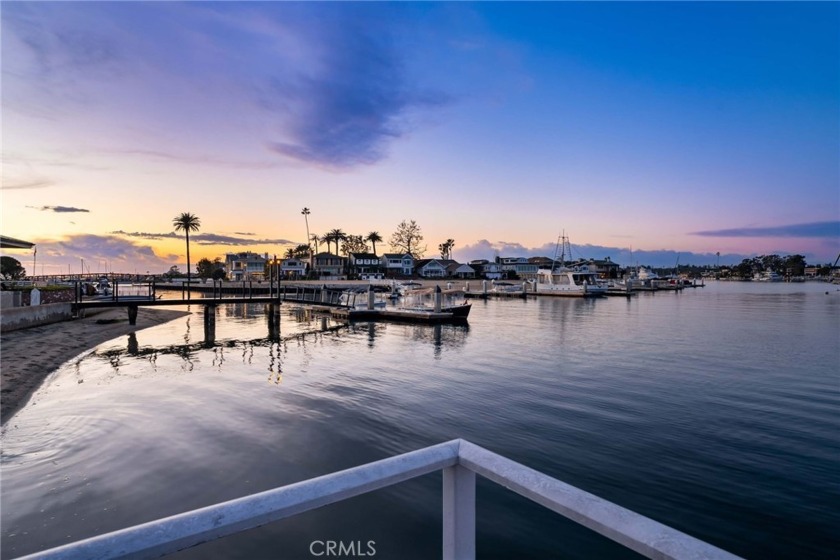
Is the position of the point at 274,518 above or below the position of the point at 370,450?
above

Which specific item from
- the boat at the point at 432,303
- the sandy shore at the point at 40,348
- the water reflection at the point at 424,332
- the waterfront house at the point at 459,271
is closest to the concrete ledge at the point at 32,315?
the sandy shore at the point at 40,348

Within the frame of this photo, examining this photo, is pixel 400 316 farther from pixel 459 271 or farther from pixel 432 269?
pixel 459 271

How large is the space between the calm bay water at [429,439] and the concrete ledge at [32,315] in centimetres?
443

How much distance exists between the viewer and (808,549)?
264 inches

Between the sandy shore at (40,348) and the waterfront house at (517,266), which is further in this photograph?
the waterfront house at (517,266)

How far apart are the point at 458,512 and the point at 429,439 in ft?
29.9

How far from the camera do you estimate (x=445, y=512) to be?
2.01 meters

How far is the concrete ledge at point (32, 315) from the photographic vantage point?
2214cm

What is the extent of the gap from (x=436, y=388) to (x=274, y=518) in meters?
14.6

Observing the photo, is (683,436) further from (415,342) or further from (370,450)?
(415,342)

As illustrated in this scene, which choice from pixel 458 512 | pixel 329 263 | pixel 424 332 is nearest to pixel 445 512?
pixel 458 512

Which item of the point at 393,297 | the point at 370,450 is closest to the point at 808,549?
the point at 370,450
